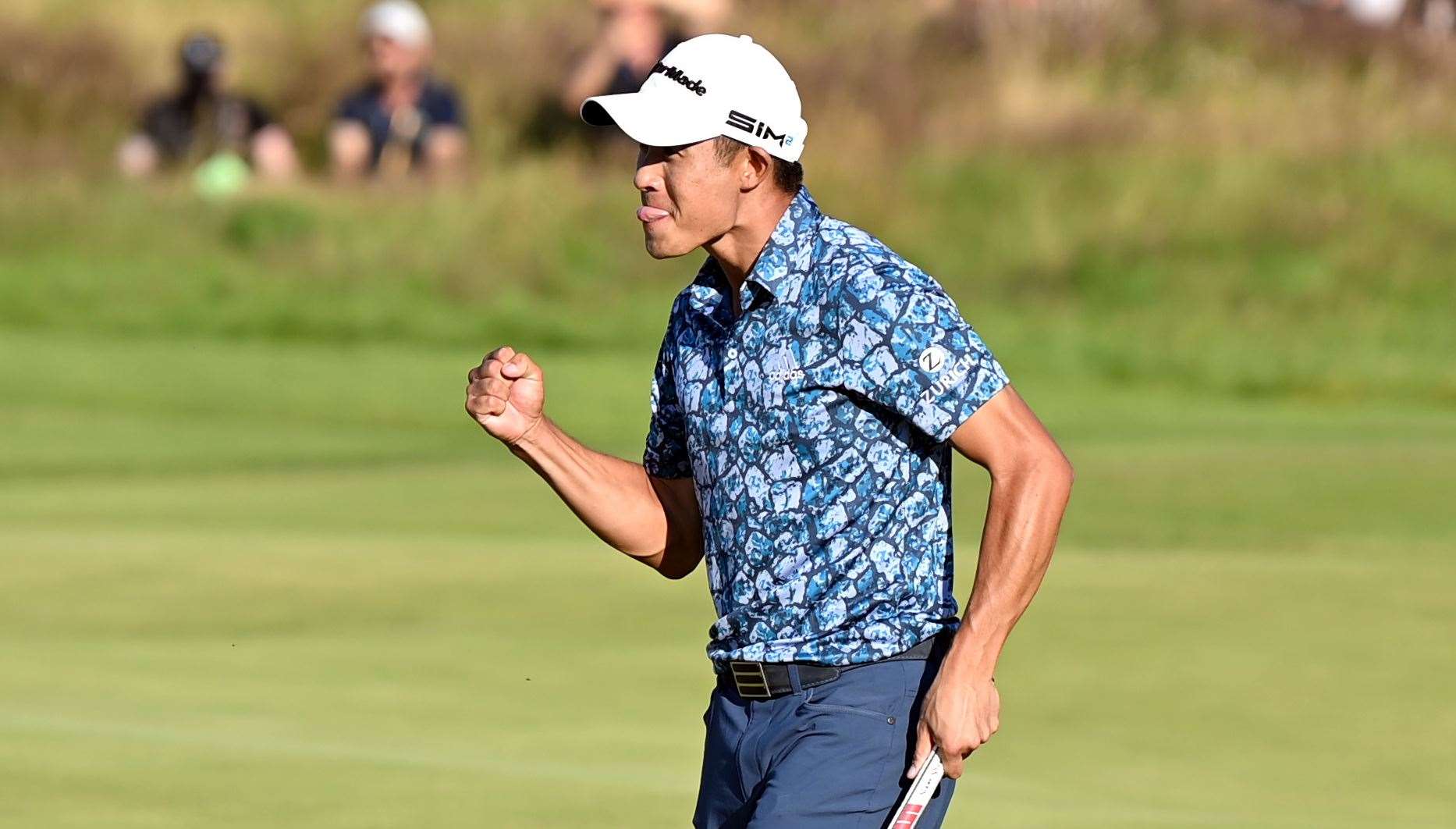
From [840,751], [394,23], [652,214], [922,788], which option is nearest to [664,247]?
[652,214]

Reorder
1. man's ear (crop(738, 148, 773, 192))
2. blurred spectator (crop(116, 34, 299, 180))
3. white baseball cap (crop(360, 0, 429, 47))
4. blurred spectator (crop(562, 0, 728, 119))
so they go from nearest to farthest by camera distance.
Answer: man's ear (crop(738, 148, 773, 192))
white baseball cap (crop(360, 0, 429, 47))
blurred spectator (crop(562, 0, 728, 119))
blurred spectator (crop(116, 34, 299, 180))

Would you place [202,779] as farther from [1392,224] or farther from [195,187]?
[1392,224]

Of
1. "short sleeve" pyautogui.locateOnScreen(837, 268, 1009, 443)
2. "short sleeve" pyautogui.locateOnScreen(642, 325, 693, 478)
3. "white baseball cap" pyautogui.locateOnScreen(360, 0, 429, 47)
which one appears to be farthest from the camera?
"white baseball cap" pyautogui.locateOnScreen(360, 0, 429, 47)

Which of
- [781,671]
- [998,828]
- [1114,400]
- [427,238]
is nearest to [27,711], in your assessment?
[998,828]

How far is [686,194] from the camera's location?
418 cm

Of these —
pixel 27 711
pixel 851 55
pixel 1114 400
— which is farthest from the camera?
pixel 851 55

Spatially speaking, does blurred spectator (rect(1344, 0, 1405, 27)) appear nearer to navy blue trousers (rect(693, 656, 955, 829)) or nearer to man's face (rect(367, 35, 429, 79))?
man's face (rect(367, 35, 429, 79))

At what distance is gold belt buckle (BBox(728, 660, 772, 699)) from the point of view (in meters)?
4.21

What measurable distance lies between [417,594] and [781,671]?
5.20 meters

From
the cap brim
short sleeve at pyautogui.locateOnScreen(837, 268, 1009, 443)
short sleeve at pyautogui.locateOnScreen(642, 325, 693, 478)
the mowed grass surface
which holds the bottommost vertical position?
the mowed grass surface

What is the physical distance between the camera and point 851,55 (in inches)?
910

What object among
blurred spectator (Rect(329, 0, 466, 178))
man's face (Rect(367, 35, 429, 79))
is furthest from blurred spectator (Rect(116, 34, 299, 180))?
man's face (Rect(367, 35, 429, 79))

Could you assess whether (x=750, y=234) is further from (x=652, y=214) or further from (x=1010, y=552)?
(x=1010, y=552)

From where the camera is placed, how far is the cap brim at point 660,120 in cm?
411
